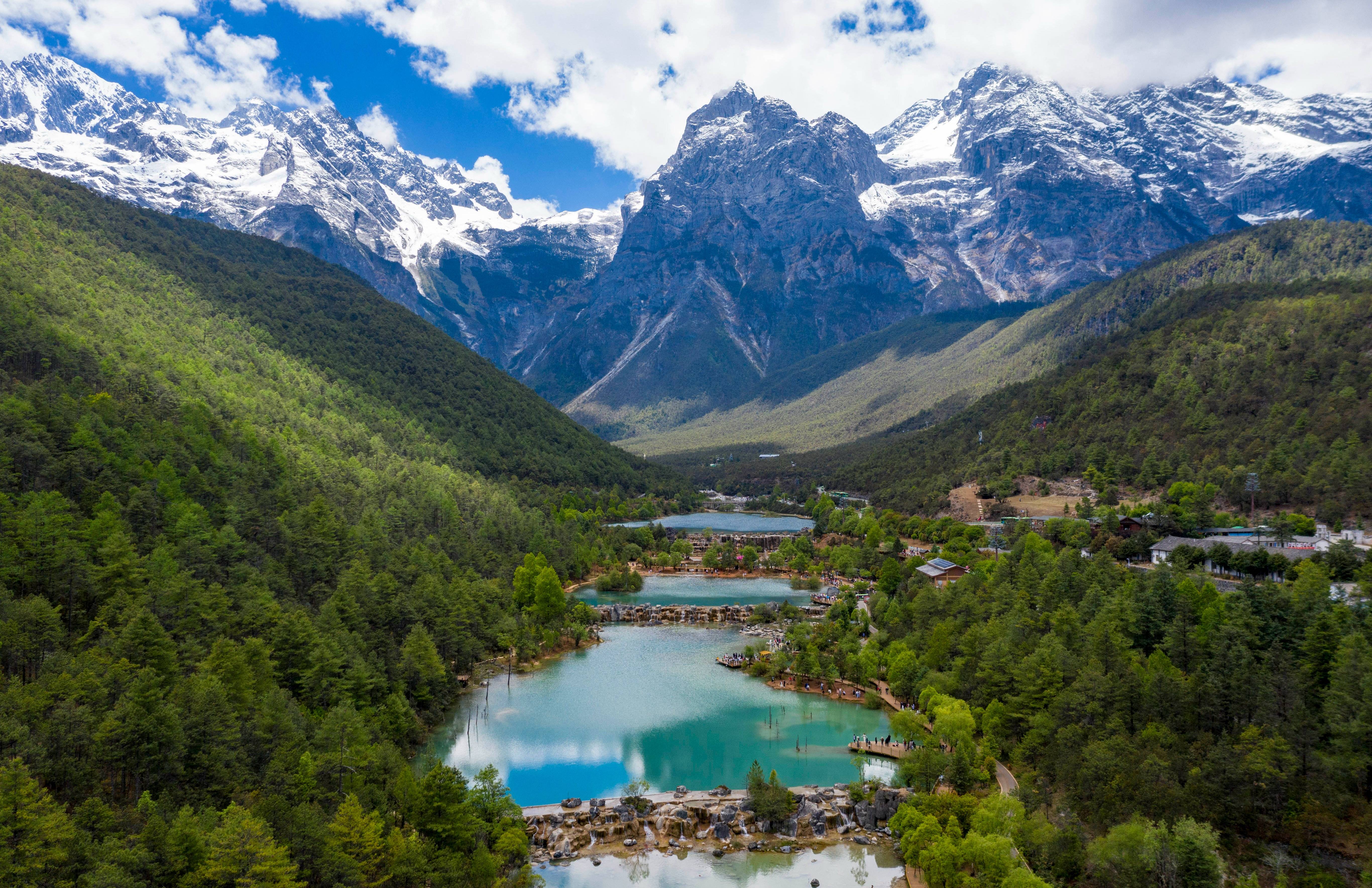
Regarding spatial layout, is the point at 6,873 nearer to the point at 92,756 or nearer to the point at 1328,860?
the point at 92,756

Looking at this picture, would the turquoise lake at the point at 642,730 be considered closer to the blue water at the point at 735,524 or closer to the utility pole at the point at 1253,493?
the utility pole at the point at 1253,493

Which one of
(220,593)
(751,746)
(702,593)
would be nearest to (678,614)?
(702,593)

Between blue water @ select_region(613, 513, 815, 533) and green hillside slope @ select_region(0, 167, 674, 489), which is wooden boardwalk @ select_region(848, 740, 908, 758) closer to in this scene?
green hillside slope @ select_region(0, 167, 674, 489)

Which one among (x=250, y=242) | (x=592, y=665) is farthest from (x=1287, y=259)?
(x=250, y=242)

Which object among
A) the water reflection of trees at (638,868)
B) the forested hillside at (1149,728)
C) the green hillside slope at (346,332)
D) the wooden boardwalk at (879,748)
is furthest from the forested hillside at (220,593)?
the forested hillside at (1149,728)

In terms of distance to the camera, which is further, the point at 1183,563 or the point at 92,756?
the point at 1183,563

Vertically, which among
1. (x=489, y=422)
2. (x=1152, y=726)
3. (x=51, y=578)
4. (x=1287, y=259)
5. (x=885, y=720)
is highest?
(x=1287, y=259)

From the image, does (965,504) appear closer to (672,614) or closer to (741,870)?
(672,614)

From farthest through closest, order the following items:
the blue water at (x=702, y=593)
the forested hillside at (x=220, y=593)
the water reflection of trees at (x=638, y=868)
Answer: the blue water at (x=702, y=593) → the water reflection of trees at (x=638, y=868) → the forested hillside at (x=220, y=593)
